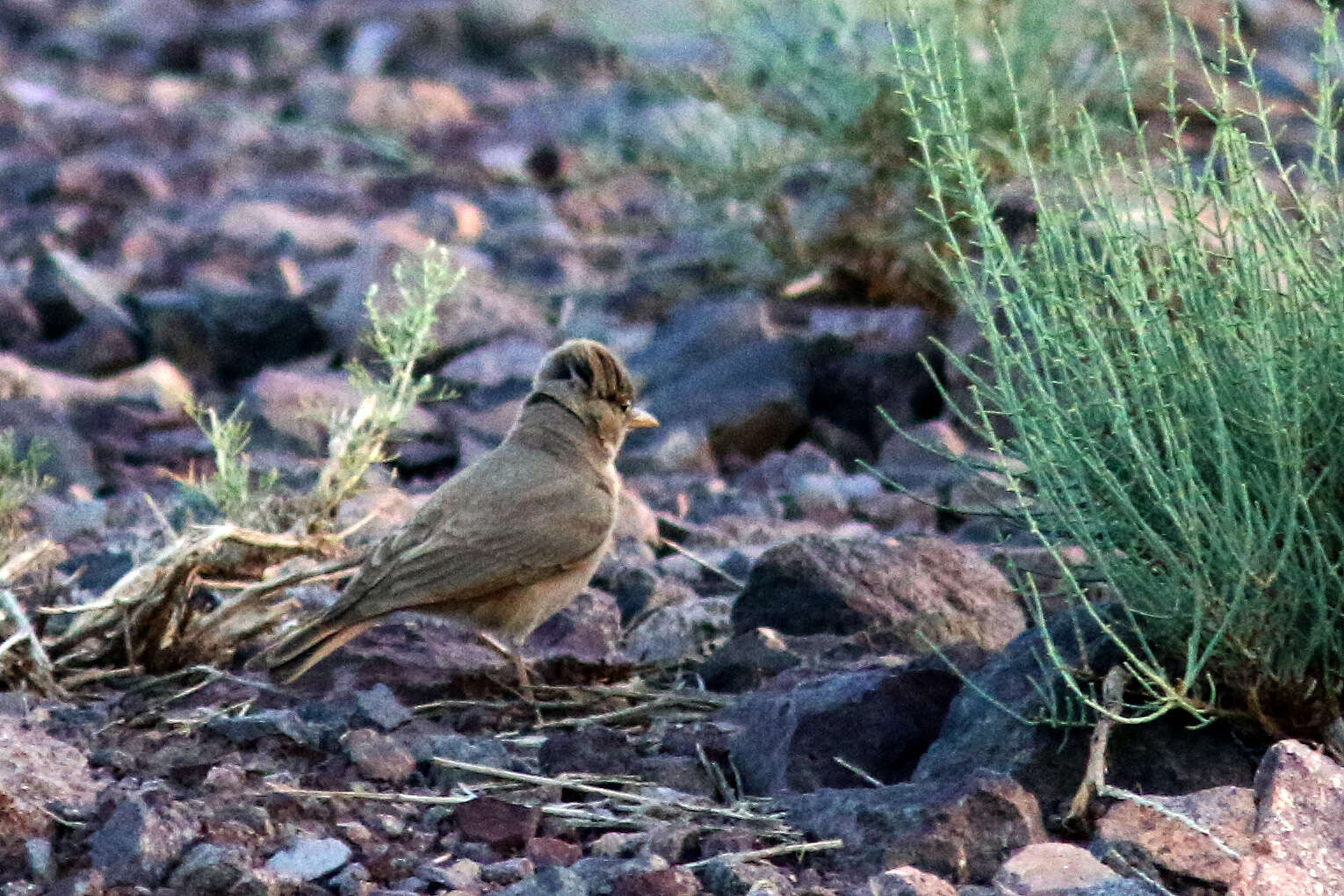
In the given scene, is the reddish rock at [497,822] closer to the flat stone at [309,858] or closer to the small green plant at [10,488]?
the flat stone at [309,858]

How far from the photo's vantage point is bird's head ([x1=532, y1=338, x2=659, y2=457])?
5.70 metres

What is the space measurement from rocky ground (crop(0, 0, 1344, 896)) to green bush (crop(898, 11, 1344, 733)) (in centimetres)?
21

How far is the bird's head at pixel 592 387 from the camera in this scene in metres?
5.70

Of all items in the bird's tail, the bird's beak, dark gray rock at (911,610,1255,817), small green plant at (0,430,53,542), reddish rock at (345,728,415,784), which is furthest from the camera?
the bird's beak

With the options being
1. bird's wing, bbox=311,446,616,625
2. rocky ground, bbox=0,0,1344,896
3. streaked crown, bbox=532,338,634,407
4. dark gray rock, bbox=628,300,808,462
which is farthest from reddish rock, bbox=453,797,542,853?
dark gray rock, bbox=628,300,808,462

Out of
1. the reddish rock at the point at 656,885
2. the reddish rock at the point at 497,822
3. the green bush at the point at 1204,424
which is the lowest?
the reddish rock at the point at 497,822

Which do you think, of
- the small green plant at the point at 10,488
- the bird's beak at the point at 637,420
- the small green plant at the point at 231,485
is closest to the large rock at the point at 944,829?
the bird's beak at the point at 637,420

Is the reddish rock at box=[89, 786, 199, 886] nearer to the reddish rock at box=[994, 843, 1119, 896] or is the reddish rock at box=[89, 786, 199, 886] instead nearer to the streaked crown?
the reddish rock at box=[994, 843, 1119, 896]

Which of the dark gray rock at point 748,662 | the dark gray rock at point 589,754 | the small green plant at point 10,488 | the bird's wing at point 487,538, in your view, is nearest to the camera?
the dark gray rock at point 589,754

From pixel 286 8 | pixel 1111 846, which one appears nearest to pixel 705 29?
pixel 1111 846

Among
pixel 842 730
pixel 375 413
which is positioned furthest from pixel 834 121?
pixel 842 730

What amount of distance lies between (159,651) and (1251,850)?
266 centimetres

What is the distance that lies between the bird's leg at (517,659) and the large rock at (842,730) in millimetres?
635

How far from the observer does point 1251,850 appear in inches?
144
